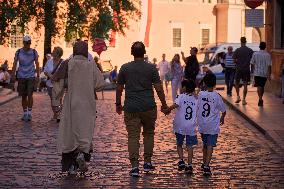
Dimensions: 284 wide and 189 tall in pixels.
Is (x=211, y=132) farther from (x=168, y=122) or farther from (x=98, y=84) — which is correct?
(x=168, y=122)

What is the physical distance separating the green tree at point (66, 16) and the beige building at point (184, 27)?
16.9m

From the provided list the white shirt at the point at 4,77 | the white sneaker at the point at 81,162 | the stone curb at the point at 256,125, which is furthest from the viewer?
the white shirt at the point at 4,77

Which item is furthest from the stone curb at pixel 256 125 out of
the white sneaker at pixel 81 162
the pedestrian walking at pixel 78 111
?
the white sneaker at pixel 81 162

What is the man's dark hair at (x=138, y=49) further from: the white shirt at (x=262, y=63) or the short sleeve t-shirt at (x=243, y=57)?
the short sleeve t-shirt at (x=243, y=57)

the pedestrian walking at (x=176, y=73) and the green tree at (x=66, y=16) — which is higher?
the green tree at (x=66, y=16)

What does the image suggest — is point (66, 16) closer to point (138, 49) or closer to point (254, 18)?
point (254, 18)

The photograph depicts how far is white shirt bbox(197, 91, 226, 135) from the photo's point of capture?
11531 mm

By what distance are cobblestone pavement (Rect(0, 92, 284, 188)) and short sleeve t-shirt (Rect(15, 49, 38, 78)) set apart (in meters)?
1.17

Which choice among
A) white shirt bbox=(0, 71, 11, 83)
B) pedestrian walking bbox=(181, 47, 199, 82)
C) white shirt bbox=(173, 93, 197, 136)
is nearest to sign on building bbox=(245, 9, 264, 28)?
pedestrian walking bbox=(181, 47, 199, 82)

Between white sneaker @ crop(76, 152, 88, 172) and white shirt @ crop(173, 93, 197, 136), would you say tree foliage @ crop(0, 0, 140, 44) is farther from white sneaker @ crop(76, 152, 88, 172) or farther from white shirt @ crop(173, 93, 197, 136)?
white sneaker @ crop(76, 152, 88, 172)

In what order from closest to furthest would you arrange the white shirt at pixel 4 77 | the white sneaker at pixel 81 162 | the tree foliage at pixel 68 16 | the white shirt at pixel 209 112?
the white sneaker at pixel 81 162 → the white shirt at pixel 209 112 → the white shirt at pixel 4 77 → the tree foliage at pixel 68 16

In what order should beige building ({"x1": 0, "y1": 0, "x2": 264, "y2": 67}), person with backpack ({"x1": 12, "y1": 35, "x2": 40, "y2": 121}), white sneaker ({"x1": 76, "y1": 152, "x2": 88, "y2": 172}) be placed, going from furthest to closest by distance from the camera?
beige building ({"x1": 0, "y1": 0, "x2": 264, "y2": 67}) < person with backpack ({"x1": 12, "y1": 35, "x2": 40, "y2": 121}) < white sneaker ({"x1": 76, "y1": 152, "x2": 88, "y2": 172})

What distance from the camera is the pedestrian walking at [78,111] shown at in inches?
449

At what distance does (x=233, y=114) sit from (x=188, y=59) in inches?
129
